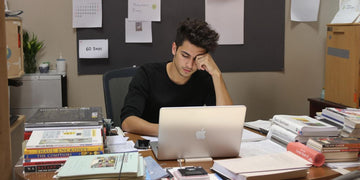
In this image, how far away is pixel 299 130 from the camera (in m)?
1.67

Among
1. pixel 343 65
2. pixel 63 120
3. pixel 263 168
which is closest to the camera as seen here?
pixel 263 168

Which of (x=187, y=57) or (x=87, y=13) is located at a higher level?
(x=87, y=13)

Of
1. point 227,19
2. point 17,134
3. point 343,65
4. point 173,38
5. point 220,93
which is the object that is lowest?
point 17,134

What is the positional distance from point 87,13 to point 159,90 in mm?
1323

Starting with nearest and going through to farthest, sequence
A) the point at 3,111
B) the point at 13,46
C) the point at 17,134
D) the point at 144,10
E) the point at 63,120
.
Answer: the point at 3,111 → the point at 63,120 → the point at 13,46 → the point at 17,134 → the point at 144,10

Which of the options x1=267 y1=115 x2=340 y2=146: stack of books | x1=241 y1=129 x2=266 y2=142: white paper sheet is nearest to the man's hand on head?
x1=241 y1=129 x2=266 y2=142: white paper sheet

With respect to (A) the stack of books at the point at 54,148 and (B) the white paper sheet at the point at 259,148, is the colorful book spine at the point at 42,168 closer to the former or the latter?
(A) the stack of books at the point at 54,148

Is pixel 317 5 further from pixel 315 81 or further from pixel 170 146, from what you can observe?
pixel 170 146

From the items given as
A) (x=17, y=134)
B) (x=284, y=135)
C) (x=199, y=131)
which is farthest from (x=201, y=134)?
(x=17, y=134)

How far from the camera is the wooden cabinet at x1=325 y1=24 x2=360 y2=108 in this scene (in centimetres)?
309

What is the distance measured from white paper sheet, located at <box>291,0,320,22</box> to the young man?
→ 5.73 feet

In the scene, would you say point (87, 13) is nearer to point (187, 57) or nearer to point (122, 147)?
point (187, 57)

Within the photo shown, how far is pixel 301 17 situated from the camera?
12.4 ft

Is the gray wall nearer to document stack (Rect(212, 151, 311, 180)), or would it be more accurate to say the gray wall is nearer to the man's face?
the man's face
